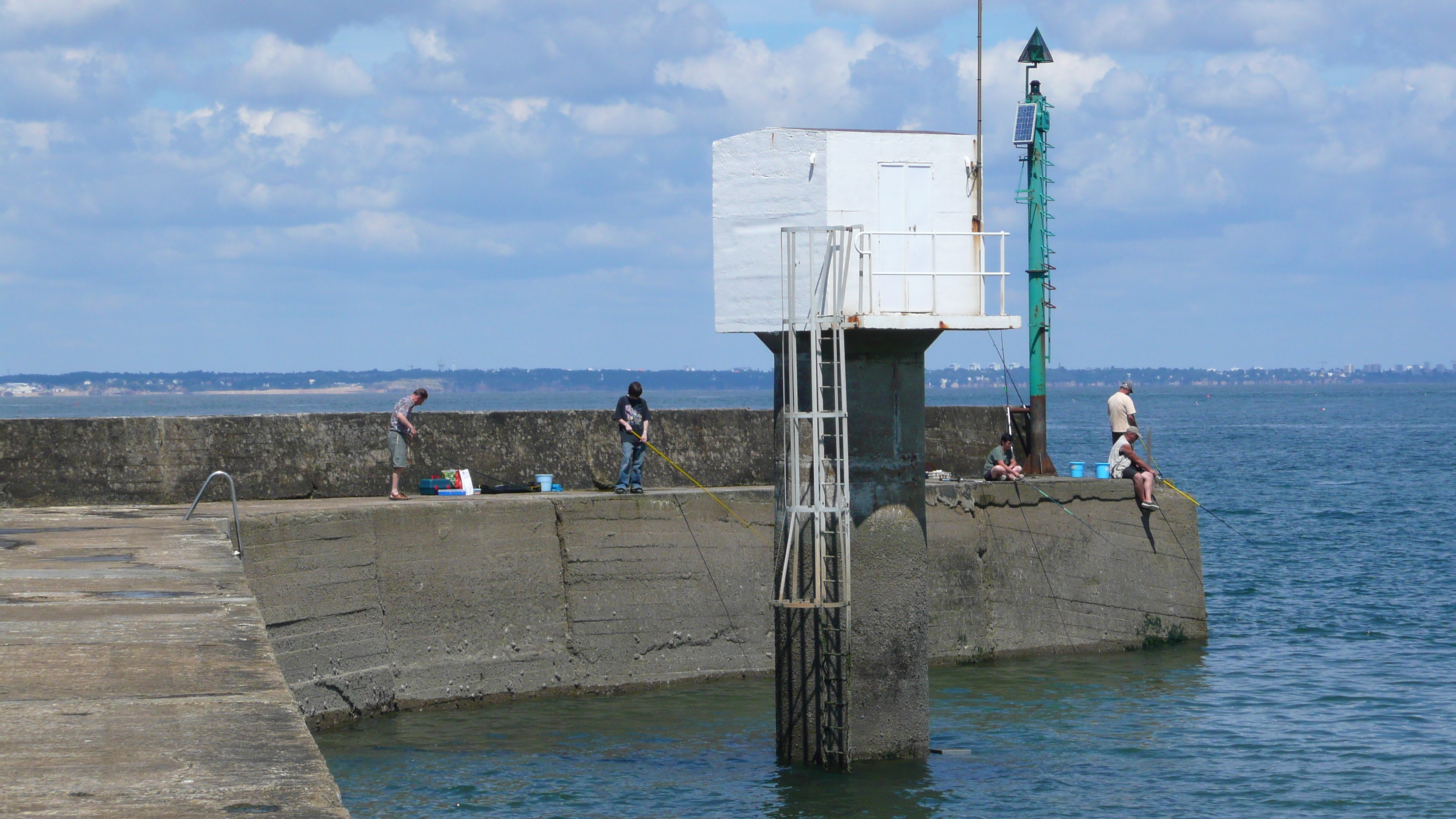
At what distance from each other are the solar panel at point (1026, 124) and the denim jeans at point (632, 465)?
8.27 meters

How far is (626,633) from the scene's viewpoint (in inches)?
607

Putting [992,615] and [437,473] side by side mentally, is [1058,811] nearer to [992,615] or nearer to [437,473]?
[992,615]

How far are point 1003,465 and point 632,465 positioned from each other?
16.3ft

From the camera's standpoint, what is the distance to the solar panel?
67.9 feet

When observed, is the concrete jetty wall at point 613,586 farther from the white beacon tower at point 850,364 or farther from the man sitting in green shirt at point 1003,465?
the white beacon tower at point 850,364

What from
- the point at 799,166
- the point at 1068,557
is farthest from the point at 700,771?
the point at 1068,557

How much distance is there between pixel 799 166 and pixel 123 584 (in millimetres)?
5788

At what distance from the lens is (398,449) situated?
1524cm

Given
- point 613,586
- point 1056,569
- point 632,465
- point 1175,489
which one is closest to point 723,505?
point 632,465

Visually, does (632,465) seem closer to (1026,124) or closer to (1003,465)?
(1003,465)

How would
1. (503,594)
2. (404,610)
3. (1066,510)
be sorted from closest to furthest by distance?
(404,610) → (503,594) → (1066,510)

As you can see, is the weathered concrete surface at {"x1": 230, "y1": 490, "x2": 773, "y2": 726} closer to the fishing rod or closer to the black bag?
the black bag

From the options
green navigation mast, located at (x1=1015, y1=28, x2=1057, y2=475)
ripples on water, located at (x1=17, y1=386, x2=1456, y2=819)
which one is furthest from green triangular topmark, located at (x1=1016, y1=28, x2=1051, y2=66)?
ripples on water, located at (x1=17, y1=386, x2=1456, y2=819)

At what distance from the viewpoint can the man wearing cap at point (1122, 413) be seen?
1798cm
